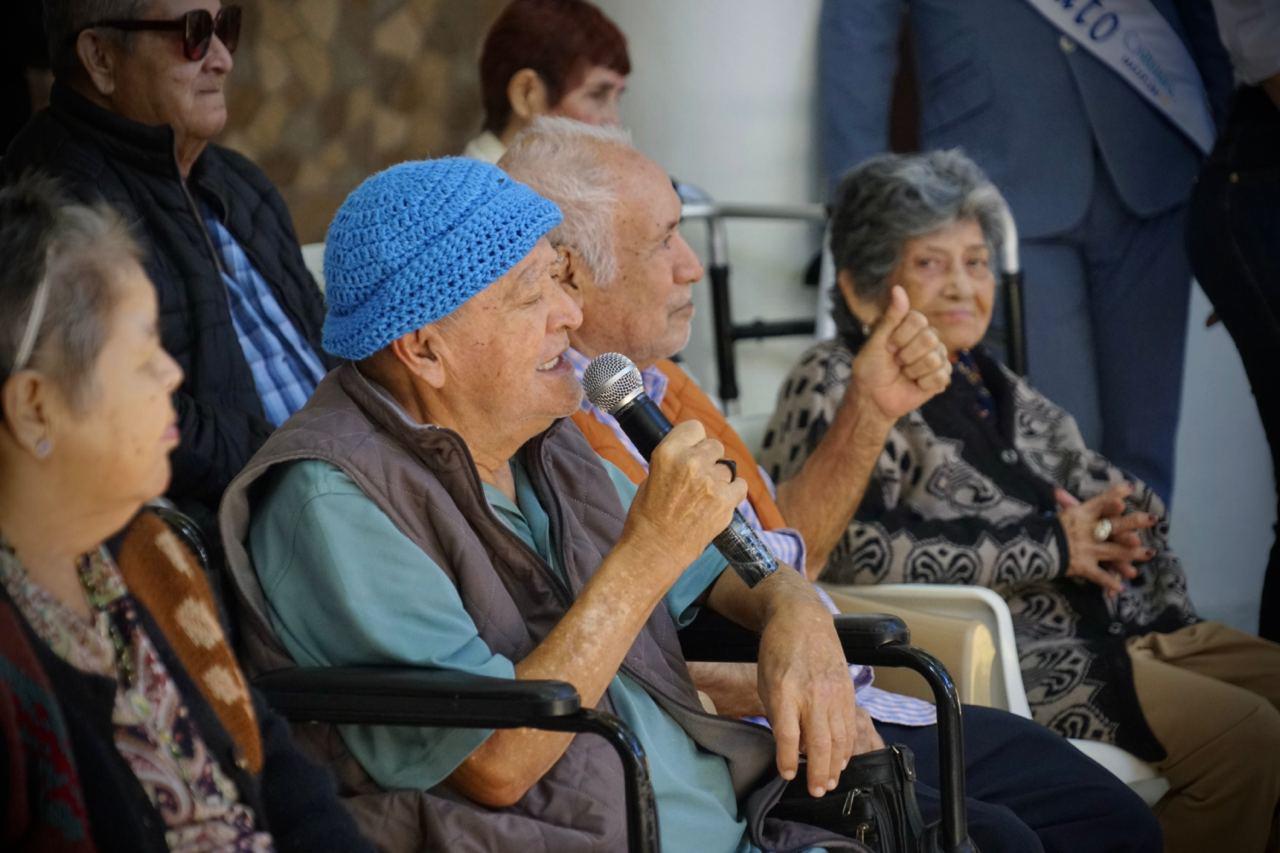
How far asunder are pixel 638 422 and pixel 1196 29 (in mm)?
2757

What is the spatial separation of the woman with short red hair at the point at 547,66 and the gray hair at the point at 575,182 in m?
1.05

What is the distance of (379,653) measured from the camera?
5.51ft

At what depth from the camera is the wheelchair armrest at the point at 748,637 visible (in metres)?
2.04

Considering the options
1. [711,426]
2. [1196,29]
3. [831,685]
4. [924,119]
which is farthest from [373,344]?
[1196,29]

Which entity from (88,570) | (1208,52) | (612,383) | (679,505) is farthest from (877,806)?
(1208,52)

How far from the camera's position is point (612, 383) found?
1944mm

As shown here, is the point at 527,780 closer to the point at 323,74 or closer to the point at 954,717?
the point at 954,717

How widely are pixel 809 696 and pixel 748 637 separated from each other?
8.2 inches

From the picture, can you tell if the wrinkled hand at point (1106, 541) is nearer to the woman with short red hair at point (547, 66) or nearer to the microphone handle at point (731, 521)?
the microphone handle at point (731, 521)

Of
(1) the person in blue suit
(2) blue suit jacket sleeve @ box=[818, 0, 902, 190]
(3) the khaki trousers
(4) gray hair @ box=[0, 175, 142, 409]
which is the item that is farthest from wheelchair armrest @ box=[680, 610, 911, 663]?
(2) blue suit jacket sleeve @ box=[818, 0, 902, 190]

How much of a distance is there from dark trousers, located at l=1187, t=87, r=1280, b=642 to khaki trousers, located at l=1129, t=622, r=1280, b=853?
0.35 metres

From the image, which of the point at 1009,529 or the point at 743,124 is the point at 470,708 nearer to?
the point at 1009,529

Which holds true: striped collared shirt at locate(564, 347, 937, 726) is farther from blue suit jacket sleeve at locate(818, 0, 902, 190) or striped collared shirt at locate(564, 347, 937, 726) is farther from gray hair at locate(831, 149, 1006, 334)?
blue suit jacket sleeve at locate(818, 0, 902, 190)

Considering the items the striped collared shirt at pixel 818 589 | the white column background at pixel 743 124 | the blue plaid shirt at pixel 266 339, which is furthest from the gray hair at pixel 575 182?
the white column background at pixel 743 124
